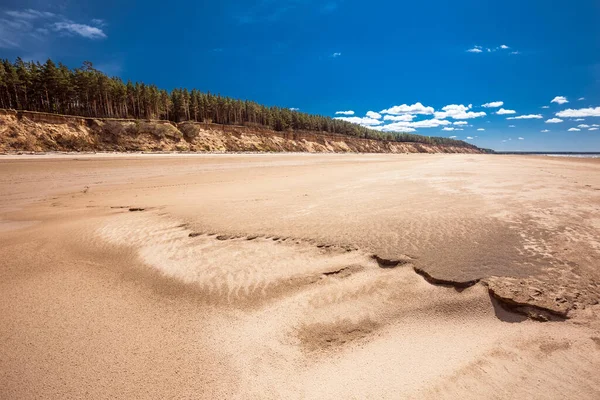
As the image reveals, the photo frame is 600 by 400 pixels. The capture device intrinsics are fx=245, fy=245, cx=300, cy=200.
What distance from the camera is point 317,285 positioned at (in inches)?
164

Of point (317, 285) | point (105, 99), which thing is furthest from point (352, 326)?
point (105, 99)

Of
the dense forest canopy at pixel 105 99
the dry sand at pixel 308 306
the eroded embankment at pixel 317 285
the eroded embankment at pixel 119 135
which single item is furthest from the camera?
the dense forest canopy at pixel 105 99

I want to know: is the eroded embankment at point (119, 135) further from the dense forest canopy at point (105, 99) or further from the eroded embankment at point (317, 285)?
the eroded embankment at point (317, 285)

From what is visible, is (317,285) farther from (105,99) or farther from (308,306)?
(105,99)

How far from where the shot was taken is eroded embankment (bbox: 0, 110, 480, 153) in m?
29.0

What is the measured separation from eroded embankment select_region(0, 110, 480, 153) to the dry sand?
110ft

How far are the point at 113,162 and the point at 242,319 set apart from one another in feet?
83.9

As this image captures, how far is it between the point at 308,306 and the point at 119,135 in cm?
4476

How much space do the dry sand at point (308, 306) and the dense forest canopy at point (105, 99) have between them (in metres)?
50.3

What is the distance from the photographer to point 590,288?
3635 mm

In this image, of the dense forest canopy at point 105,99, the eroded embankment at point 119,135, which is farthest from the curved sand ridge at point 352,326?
the dense forest canopy at point 105,99

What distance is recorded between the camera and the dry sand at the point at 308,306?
2.52 m

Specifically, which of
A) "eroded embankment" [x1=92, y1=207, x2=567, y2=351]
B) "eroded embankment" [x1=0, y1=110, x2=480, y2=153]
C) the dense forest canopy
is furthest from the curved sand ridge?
the dense forest canopy

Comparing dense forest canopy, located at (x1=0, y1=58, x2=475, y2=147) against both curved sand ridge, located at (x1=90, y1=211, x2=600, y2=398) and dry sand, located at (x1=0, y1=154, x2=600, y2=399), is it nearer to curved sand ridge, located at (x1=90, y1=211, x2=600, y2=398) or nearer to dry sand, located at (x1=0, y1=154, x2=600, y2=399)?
dry sand, located at (x1=0, y1=154, x2=600, y2=399)
